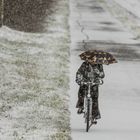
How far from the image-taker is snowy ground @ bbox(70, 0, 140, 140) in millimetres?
14820

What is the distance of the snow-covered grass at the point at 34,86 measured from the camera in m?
14.5

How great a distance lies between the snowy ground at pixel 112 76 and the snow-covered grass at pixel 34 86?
440mm

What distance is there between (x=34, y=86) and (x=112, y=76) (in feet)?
13.4

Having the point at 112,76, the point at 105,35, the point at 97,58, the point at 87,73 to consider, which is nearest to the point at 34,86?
the point at 112,76

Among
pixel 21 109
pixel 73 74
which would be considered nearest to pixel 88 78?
pixel 21 109

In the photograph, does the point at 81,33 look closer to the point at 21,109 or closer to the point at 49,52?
the point at 49,52

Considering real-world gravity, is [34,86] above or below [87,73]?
below

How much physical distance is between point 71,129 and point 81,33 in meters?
21.9

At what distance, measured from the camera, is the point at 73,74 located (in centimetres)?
2269

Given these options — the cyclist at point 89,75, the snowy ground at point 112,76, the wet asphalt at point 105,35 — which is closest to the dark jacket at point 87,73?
the cyclist at point 89,75

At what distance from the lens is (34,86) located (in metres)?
19.9

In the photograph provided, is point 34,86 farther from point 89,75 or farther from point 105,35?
point 105,35

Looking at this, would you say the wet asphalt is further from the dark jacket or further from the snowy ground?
the dark jacket

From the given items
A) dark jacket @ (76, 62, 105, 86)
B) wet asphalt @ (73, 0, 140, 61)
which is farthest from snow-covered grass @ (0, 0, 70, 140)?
wet asphalt @ (73, 0, 140, 61)
